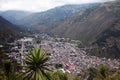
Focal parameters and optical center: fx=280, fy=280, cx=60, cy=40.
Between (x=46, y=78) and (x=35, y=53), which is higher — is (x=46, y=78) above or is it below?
below

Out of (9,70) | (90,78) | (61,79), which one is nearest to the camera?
(9,70)

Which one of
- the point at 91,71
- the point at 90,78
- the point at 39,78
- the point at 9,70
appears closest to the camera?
the point at 39,78

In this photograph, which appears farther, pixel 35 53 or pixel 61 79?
pixel 61 79

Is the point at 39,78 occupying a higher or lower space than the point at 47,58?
lower

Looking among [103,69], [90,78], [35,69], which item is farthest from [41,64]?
[90,78]

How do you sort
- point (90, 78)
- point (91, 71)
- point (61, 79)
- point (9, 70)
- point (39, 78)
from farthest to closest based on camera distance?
point (91, 71), point (90, 78), point (61, 79), point (9, 70), point (39, 78)

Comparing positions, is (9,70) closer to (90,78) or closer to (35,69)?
(35,69)

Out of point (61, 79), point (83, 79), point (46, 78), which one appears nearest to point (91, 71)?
point (83, 79)

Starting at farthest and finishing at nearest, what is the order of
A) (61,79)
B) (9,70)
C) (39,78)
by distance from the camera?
(61,79) < (9,70) < (39,78)

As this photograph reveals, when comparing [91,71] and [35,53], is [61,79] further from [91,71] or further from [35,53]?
[91,71]
